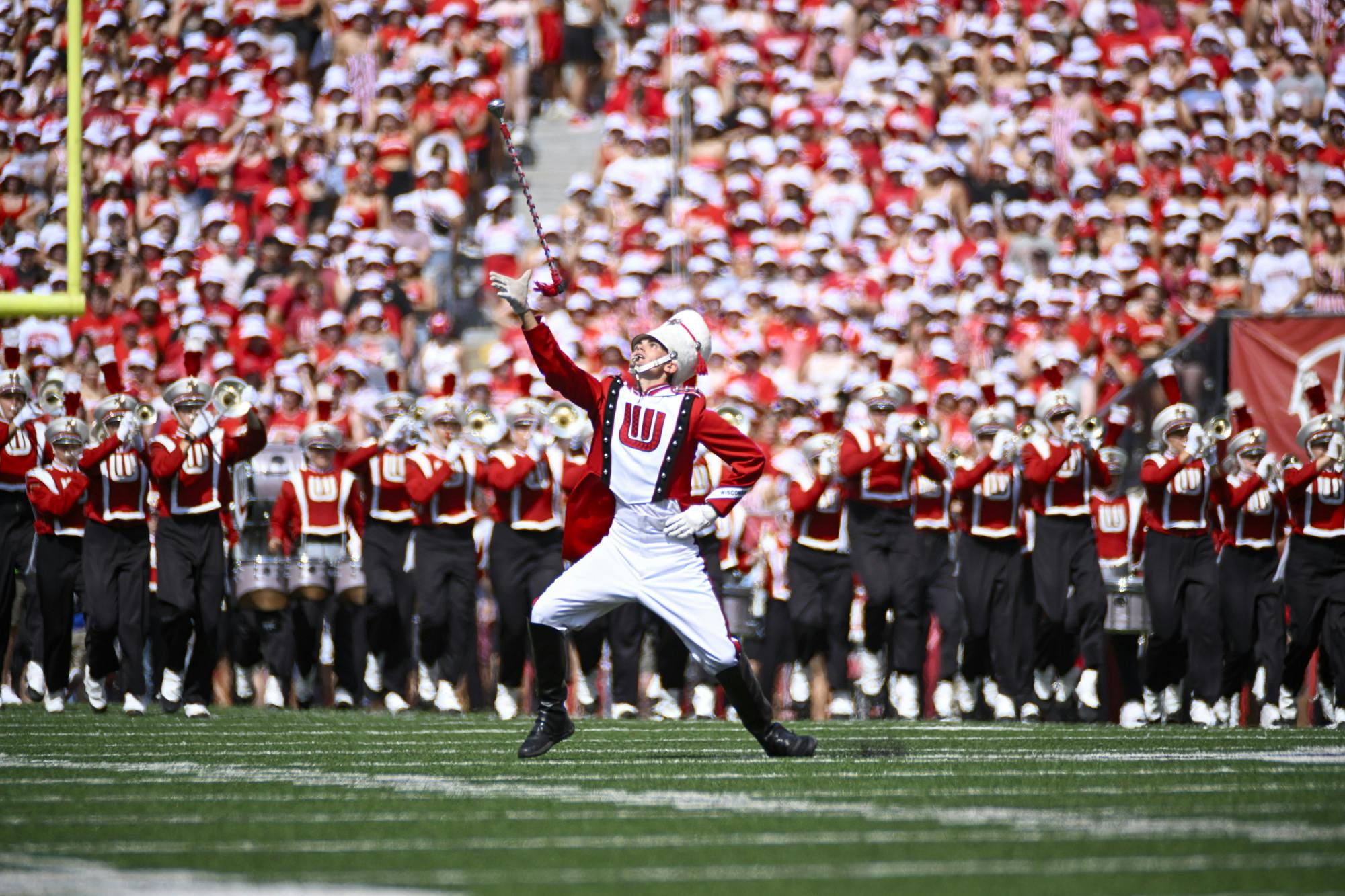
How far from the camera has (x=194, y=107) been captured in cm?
1958

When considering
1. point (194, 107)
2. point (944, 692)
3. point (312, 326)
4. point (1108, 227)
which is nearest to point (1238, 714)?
point (944, 692)

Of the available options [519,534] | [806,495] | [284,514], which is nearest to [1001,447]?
[806,495]

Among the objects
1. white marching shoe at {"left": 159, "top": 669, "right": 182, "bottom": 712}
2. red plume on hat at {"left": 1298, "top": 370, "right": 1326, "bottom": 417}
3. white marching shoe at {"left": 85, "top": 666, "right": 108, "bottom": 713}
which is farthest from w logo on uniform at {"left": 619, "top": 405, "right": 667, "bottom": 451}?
red plume on hat at {"left": 1298, "top": 370, "right": 1326, "bottom": 417}

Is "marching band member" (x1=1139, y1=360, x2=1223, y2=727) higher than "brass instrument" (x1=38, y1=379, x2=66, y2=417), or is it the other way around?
"brass instrument" (x1=38, y1=379, x2=66, y2=417)

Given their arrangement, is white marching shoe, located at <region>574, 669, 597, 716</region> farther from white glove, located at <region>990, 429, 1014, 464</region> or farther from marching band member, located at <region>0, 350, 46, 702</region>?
marching band member, located at <region>0, 350, 46, 702</region>

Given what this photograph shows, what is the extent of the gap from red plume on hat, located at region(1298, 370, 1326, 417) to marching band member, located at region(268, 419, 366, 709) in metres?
5.95

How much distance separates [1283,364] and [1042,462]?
86.6 inches

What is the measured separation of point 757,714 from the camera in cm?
875

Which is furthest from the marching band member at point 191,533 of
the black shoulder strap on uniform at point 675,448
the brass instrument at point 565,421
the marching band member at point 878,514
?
the black shoulder strap on uniform at point 675,448

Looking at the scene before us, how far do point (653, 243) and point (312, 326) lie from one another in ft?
9.18

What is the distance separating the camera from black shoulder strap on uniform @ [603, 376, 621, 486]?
898 centimetres

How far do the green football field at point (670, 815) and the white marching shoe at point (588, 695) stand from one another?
356cm

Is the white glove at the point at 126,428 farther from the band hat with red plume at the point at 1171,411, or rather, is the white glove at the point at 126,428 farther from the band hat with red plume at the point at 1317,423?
the band hat with red plume at the point at 1317,423

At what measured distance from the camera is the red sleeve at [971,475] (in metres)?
13.5
